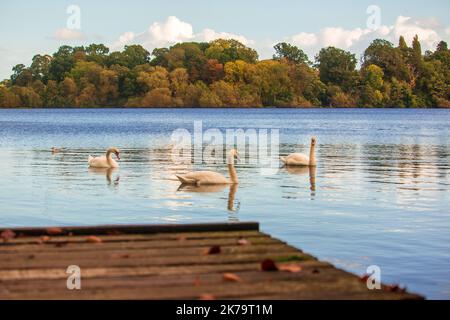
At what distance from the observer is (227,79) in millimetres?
171375

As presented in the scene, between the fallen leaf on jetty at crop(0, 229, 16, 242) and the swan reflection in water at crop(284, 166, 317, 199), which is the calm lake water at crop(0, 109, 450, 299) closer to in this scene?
the swan reflection in water at crop(284, 166, 317, 199)

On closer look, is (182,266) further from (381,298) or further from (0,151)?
(0,151)

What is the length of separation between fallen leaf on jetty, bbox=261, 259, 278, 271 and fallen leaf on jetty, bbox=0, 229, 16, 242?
2921mm

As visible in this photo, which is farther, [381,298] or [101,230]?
[101,230]

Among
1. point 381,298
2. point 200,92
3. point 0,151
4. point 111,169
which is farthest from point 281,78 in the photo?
point 381,298

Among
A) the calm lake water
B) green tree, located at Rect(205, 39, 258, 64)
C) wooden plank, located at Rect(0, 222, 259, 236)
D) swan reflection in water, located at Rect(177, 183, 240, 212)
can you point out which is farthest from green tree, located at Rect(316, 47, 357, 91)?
wooden plank, located at Rect(0, 222, 259, 236)

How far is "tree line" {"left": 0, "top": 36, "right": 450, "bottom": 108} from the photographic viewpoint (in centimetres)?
16912

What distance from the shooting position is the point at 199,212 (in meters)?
17.6

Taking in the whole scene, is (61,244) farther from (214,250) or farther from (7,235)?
(214,250)

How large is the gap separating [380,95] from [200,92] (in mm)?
37938

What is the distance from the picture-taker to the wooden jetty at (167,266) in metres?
6.45

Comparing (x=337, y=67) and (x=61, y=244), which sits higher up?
(x=337, y=67)

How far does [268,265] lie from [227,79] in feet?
542

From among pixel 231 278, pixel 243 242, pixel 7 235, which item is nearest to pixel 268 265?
pixel 231 278
